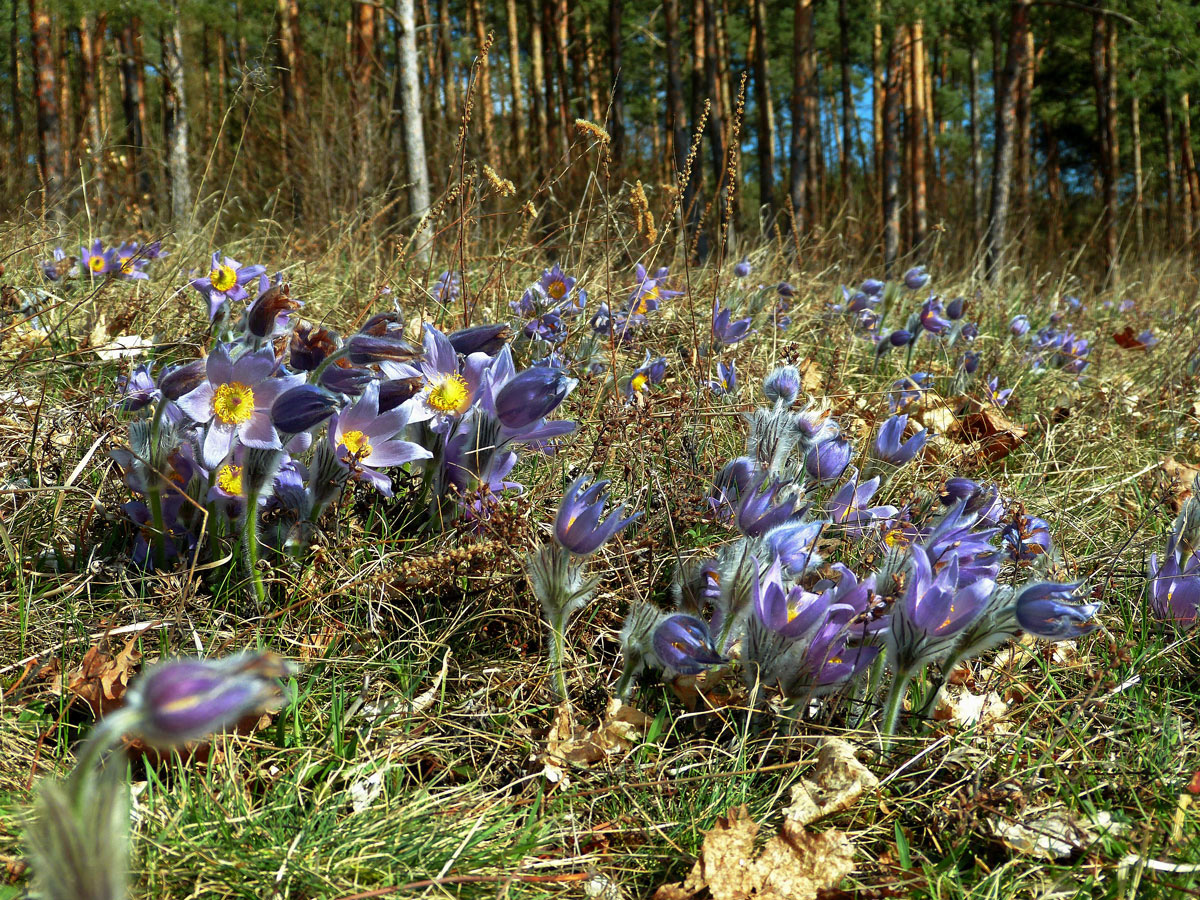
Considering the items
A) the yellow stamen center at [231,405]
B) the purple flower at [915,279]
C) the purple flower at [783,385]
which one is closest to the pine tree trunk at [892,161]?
the purple flower at [915,279]

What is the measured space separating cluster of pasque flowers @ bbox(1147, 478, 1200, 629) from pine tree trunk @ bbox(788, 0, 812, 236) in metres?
8.53

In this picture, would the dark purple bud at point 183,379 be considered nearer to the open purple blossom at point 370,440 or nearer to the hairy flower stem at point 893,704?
the open purple blossom at point 370,440

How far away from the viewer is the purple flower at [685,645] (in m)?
1.23

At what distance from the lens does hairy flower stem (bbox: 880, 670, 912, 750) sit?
1194mm

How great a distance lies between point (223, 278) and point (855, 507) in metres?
1.60

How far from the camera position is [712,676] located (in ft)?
4.52

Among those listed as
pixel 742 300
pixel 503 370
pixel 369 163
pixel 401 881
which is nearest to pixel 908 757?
pixel 401 881

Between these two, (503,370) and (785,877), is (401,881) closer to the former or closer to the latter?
(785,877)

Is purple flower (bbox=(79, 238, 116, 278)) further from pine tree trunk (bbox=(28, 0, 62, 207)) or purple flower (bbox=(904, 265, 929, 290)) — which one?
pine tree trunk (bbox=(28, 0, 62, 207))

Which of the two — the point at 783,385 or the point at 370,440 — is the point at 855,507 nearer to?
the point at 783,385

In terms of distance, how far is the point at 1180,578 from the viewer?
154cm

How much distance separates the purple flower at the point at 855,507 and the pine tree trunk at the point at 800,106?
858cm

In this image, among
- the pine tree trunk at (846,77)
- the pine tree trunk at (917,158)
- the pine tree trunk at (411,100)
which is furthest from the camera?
the pine tree trunk at (846,77)

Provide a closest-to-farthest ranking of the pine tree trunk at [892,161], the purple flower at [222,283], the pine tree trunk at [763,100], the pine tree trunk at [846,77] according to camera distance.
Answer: the purple flower at [222,283]
the pine tree trunk at [892,161]
the pine tree trunk at [763,100]
the pine tree trunk at [846,77]
